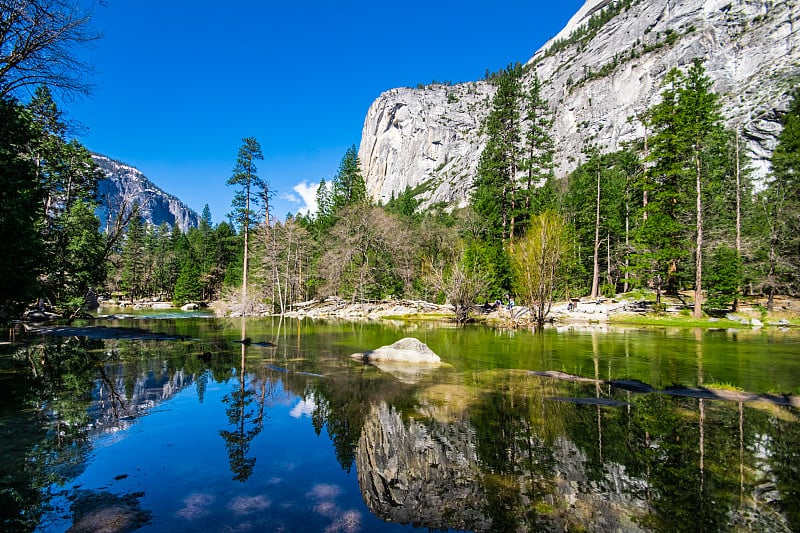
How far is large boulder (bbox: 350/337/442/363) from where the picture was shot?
1481cm

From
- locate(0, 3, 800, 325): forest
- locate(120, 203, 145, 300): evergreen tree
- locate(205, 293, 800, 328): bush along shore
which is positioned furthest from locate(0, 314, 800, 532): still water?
locate(120, 203, 145, 300): evergreen tree

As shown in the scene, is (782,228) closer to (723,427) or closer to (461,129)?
(723,427)

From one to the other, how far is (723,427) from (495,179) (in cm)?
3887

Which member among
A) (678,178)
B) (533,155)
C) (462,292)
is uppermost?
(533,155)

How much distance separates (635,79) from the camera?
12812 cm

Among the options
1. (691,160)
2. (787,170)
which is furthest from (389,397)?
(787,170)

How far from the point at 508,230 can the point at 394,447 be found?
39.6m

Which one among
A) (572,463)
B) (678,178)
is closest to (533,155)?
(678,178)

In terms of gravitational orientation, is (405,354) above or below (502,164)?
below

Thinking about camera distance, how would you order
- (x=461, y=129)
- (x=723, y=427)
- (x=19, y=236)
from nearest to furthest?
(x=723, y=427) → (x=19, y=236) → (x=461, y=129)

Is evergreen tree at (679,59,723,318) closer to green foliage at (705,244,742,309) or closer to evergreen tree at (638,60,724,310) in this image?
evergreen tree at (638,60,724,310)

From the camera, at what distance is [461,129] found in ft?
625

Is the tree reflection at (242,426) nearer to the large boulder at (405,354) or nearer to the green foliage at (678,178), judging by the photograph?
the large boulder at (405,354)

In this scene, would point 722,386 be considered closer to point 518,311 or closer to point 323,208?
point 518,311
